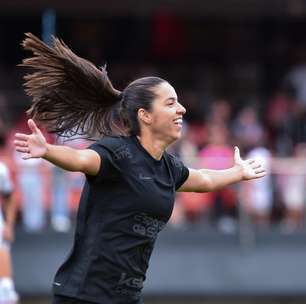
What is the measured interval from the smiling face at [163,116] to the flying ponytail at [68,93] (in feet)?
0.89

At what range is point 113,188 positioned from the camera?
18.8 ft

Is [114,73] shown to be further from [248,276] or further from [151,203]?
→ [151,203]

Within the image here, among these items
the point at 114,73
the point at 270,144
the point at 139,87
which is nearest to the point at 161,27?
the point at 114,73

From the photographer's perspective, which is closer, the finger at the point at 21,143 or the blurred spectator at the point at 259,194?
the finger at the point at 21,143

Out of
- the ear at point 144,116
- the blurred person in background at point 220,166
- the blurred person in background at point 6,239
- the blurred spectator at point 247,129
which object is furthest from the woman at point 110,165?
the blurred spectator at point 247,129

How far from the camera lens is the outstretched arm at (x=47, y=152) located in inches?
206

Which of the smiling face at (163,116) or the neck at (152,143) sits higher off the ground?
the smiling face at (163,116)

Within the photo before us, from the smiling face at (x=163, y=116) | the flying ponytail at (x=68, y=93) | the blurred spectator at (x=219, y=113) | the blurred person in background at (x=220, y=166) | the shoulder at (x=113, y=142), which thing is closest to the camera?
the shoulder at (x=113, y=142)

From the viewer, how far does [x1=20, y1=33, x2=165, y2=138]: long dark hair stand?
599cm

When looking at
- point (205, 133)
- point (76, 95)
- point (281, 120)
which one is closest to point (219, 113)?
point (205, 133)

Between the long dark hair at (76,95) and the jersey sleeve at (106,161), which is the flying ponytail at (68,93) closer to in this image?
the long dark hair at (76,95)

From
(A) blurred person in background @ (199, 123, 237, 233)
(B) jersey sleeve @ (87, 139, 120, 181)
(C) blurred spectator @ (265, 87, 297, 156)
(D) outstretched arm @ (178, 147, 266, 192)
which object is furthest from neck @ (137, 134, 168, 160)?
(C) blurred spectator @ (265, 87, 297, 156)

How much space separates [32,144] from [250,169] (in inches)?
66.8

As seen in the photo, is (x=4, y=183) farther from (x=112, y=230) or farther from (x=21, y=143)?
(x=21, y=143)
